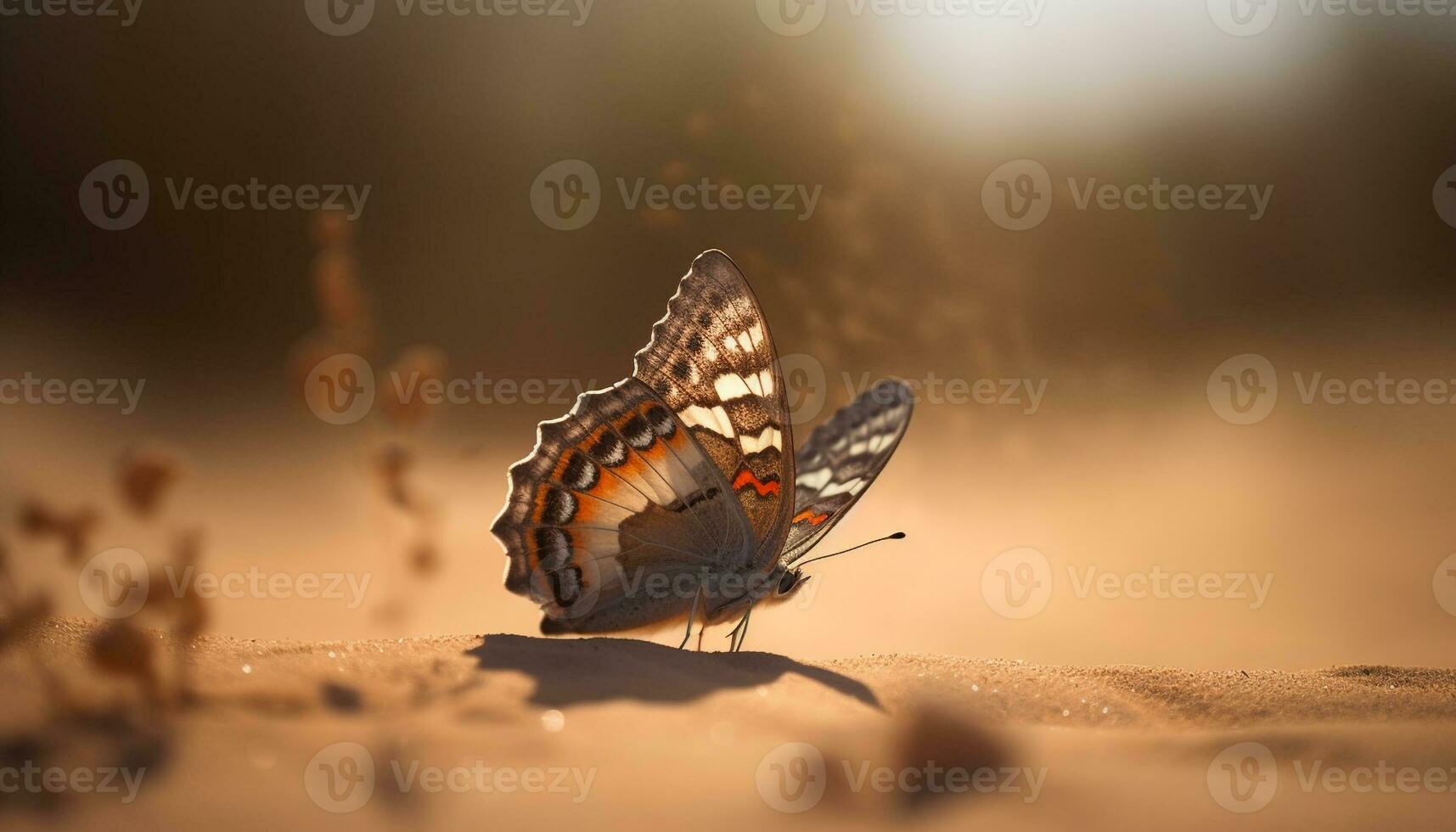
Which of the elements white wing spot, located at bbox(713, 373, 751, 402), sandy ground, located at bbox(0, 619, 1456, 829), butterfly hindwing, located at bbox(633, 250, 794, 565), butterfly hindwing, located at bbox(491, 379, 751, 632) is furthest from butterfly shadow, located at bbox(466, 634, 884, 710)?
white wing spot, located at bbox(713, 373, 751, 402)

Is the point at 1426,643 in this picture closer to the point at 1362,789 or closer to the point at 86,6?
the point at 1362,789

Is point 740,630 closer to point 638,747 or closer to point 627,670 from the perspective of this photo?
point 627,670

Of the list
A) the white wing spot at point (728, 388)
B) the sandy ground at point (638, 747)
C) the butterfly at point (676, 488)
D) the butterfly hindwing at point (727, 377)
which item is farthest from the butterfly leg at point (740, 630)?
the white wing spot at point (728, 388)

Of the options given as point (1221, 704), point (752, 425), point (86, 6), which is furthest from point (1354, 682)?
point (86, 6)

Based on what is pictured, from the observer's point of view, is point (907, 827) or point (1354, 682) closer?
point (907, 827)

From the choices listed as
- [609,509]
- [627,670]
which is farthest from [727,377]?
[627,670]
